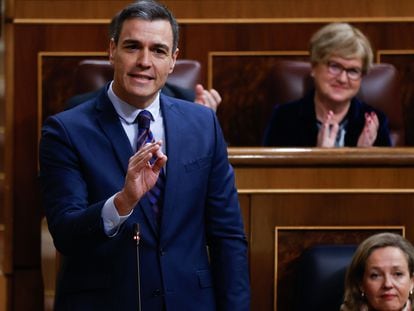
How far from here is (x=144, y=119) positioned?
95 centimetres

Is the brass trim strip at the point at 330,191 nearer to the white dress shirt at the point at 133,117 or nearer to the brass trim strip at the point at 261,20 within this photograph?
the white dress shirt at the point at 133,117

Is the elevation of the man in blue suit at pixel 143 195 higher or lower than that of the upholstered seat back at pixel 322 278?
higher

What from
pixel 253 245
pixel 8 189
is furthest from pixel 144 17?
pixel 8 189

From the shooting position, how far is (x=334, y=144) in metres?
1.62

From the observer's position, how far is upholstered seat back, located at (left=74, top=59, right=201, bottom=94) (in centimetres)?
165

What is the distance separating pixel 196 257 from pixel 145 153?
147 mm

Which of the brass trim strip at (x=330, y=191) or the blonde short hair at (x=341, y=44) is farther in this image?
the blonde short hair at (x=341, y=44)

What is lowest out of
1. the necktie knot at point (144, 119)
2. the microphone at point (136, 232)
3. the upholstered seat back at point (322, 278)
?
the upholstered seat back at point (322, 278)

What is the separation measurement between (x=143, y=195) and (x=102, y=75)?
0.75 meters

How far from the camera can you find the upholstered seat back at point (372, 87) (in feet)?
5.67

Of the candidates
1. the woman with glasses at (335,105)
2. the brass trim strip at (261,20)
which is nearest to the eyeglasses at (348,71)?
the woman with glasses at (335,105)

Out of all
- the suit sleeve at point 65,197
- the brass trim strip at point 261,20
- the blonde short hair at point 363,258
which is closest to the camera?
the suit sleeve at point 65,197

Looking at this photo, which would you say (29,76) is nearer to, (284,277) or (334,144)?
(334,144)

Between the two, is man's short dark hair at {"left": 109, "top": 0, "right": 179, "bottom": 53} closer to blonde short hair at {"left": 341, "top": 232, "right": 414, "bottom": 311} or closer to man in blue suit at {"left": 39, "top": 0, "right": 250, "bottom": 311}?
man in blue suit at {"left": 39, "top": 0, "right": 250, "bottom": 311}
